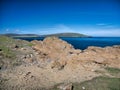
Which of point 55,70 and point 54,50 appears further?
Result: point 54,50

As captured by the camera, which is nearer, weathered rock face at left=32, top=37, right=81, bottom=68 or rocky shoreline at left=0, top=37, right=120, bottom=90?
rocky shoreline at left=0, top=37, right=120, bottom=90

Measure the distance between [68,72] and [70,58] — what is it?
208 centimetres

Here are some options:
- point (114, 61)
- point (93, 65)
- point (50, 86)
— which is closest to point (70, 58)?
point (93, 65)

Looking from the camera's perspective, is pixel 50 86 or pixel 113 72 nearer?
pixel 50 86

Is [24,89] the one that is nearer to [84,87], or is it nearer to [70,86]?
[70,86]

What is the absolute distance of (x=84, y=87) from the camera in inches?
386

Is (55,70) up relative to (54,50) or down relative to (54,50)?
down

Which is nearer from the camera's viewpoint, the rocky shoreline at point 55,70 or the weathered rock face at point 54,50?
the rocky shoreline at point 55,70

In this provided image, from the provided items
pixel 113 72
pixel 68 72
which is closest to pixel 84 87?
pixel 68 72

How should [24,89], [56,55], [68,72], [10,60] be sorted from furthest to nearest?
[56,55] < [10,60] < [68,72] < [24,89]

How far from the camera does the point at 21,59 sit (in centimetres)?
1669

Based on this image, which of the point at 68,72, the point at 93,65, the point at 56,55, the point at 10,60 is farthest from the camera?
the point at 56,55

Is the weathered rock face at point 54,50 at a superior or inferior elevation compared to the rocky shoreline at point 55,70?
superior

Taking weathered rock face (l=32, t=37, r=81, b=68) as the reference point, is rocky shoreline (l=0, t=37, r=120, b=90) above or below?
below
